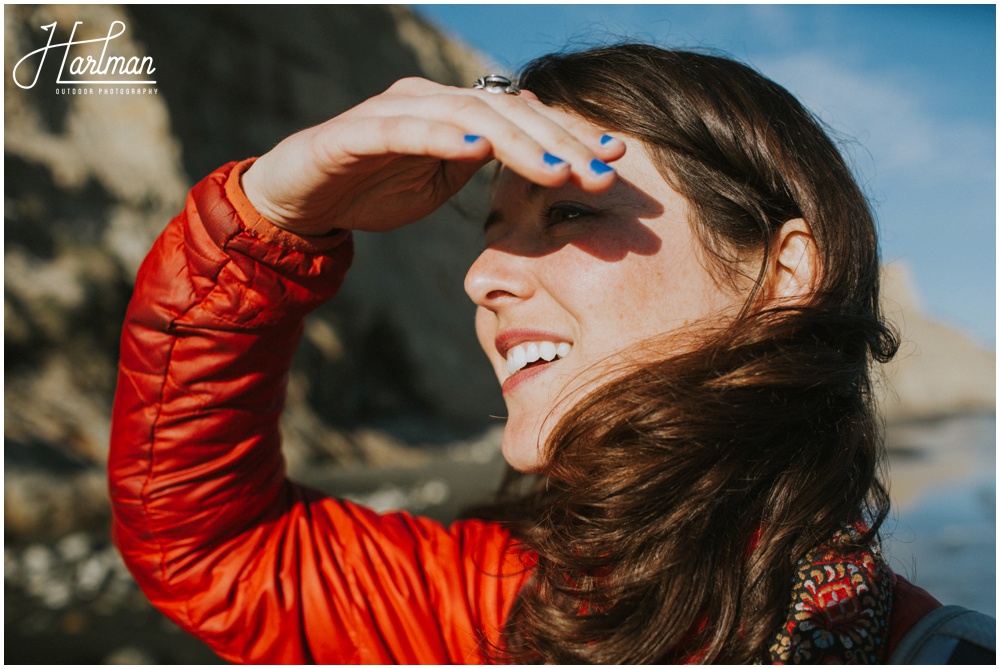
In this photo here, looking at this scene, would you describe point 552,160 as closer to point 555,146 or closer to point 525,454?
point 555,146

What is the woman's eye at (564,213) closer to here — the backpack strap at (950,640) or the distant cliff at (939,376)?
the backpack strap at (950,640)

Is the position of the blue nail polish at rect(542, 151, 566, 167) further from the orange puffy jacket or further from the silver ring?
the orange puffy jacket

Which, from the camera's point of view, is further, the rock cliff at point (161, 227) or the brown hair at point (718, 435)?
the rock cliff at point (161, 227)

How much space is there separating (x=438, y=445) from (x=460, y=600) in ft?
22.6

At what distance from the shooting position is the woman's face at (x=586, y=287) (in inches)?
56.9

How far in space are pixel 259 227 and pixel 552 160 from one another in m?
0.68

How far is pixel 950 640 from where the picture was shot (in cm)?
118

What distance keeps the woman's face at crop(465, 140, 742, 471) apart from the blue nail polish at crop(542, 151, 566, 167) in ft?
1.14

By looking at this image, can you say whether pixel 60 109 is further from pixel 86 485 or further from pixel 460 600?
pixel 460 600

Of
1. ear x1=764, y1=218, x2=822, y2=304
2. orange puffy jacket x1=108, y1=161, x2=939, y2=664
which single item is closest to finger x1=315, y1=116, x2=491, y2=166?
orange puffy jacket x1=108, y1=161, x2=939, y2=664

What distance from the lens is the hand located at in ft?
3.77

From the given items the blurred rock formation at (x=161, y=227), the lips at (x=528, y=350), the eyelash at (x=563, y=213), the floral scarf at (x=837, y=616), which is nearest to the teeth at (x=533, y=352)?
the lips at (x=528, y=350)

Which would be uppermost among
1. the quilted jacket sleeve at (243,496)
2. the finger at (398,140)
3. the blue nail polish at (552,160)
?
the finger at (398,140)

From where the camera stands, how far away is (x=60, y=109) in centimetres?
612
